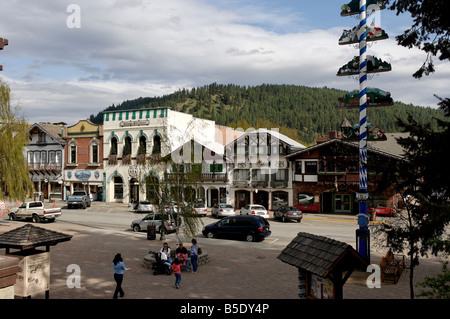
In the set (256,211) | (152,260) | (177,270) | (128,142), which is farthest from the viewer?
(128,142)

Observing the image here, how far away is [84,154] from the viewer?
175 feet

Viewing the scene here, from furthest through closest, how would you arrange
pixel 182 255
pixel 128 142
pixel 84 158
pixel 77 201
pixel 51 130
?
1. pixel 51 130
2. pixel 84 158
3. pixel 128 142
4. pixel 77 201
5. pixel 182 255

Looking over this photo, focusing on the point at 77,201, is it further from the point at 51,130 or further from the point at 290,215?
the point at 290,215

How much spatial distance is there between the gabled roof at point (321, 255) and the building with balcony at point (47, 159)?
164 feet

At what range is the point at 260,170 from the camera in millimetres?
44312

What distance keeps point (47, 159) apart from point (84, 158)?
274 inches

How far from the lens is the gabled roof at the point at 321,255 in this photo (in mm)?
9742

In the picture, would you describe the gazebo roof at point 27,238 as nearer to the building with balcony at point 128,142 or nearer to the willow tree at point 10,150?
the willow tree at point 10,150

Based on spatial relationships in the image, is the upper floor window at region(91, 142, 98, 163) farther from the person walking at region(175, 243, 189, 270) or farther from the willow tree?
the person walking at region(175, 243, 189, 270)

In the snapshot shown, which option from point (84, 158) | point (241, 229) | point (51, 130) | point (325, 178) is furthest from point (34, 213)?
point (325, 178)

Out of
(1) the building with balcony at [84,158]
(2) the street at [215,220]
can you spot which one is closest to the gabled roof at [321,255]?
(2) the street at [215,220]

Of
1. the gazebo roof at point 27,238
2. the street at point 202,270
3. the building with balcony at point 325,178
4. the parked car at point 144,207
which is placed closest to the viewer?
the gazebo roof at point 27,238

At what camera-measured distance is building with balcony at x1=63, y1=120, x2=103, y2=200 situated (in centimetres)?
5238
